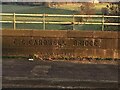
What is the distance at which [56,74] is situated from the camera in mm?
13750

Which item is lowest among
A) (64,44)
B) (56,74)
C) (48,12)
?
(56,74)

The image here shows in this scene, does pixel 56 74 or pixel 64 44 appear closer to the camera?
pixel 56 74

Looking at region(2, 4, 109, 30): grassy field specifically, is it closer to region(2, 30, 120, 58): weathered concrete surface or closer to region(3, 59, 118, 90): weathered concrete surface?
region(2, 30, 120, 58): weathered concrete surface

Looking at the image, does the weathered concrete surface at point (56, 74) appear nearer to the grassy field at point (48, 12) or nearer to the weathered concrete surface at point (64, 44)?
the weathered concrete surface at point (64, 44)

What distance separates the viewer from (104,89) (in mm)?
11336

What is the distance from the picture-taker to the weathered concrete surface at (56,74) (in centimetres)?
1188

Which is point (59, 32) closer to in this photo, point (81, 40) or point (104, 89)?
point (81, 40)

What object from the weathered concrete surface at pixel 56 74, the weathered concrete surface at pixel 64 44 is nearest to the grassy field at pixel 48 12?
the weathered concrete surface at pixel 64 44

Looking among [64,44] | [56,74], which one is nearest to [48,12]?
[64,44]

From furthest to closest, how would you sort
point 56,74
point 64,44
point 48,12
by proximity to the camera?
point 48,12 → point 64,44 → point 56,74

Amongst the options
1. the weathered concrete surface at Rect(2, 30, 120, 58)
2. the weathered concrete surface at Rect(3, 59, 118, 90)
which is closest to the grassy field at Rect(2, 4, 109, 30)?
the weathered concrete surface at Rect(2, 30, 120, 58)

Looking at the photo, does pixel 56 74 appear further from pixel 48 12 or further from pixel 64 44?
pixel 48 12

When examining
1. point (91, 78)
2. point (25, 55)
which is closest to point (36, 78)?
point (91, 78)

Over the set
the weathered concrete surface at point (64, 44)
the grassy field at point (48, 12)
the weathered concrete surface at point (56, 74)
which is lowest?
the weathered concrete surface at point (56, 74)
